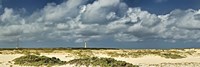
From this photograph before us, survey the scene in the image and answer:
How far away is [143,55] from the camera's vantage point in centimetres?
6525

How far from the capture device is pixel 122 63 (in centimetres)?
4203

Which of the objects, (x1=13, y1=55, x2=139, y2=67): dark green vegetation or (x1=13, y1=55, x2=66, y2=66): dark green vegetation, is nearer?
(x1=13, y1=55, x2=139, y2=67): dark green vegetation

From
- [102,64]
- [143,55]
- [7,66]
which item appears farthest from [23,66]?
[143,55]

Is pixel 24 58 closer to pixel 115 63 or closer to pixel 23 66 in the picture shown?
pixel 23 66

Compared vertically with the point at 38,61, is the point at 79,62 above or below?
below

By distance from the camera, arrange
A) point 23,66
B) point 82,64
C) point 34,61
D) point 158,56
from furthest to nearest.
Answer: point 158,56 → point 34,61 → point 23,66 → point 82,64

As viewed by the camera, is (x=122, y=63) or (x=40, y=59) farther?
(x=40, y=59)

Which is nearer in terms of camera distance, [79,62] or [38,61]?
[79,62]

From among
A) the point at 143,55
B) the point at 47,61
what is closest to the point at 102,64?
the point at 47,61

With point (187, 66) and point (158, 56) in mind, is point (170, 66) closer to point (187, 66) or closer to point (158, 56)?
point (187, 66)

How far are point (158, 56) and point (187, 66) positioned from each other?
17.2 meters

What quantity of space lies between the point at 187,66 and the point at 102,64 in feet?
40.6

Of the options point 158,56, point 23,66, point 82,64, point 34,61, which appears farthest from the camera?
point 158,56

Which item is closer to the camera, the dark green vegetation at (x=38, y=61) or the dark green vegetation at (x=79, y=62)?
the dark green vegetation at (x=79, y=62)
